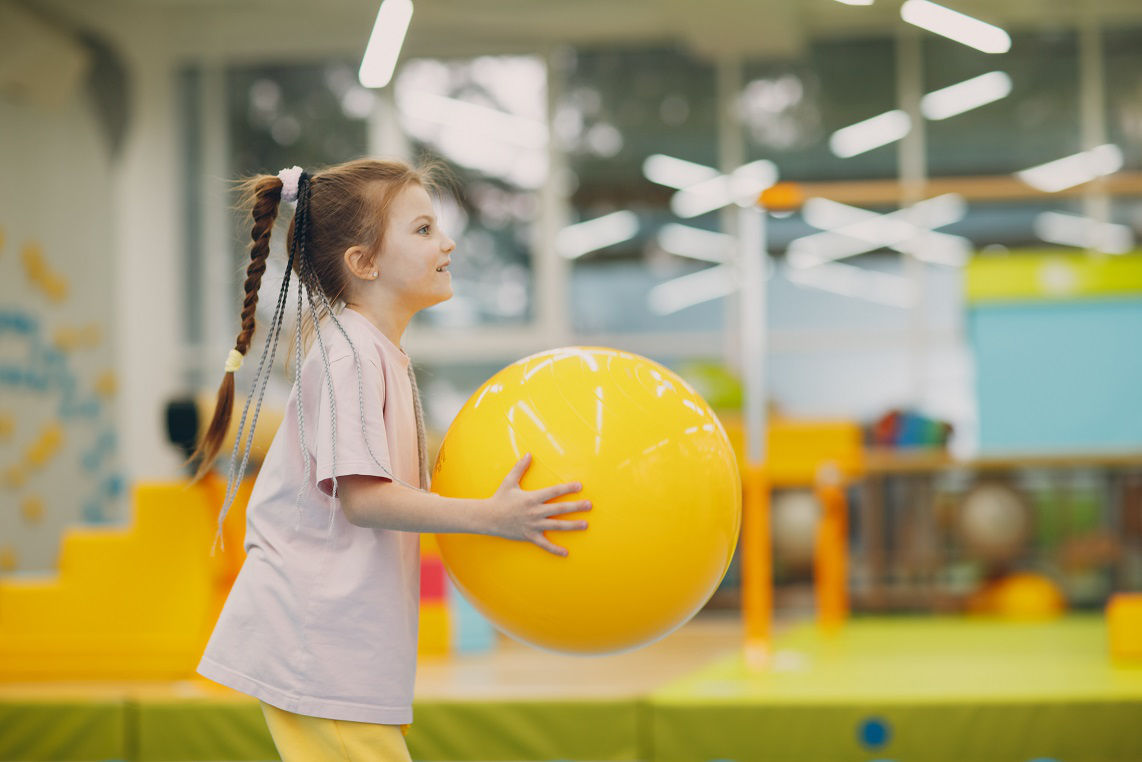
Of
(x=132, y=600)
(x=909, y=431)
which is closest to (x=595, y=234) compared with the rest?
(x=909, y=431)

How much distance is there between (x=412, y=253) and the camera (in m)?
1.72

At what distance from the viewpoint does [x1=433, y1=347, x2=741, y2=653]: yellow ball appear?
1.61 m

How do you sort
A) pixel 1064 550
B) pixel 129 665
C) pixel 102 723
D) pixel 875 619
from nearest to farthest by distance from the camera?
1. pixel 102 723
2. pixel 129 665
3. pixel 875 619
4. pixel 1064 550

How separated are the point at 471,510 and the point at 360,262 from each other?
1.33 feet

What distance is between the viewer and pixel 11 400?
6.32 meters

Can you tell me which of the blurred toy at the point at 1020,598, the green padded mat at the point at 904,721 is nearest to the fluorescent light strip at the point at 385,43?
the green padded mat at the point at 904,721

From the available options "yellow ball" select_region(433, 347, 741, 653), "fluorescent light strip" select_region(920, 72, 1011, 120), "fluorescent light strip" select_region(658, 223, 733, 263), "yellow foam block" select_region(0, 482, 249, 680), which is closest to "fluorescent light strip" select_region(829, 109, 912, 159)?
"fluorescent light strip" select_region(920, 72, 1011, 120)

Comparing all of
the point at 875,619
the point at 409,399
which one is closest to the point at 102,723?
the point at 409,399

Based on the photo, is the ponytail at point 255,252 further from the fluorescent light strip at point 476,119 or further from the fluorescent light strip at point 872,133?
the fluorescent light strip at point 872,133

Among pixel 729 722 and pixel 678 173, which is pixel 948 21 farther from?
pixel 678 173

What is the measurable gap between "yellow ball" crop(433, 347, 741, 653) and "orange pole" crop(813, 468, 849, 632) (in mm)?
2911

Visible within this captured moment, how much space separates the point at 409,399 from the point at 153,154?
241 inches

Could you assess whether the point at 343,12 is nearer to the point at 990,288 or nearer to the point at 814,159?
the point at 814,159

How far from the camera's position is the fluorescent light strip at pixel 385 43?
5141 millimetres
